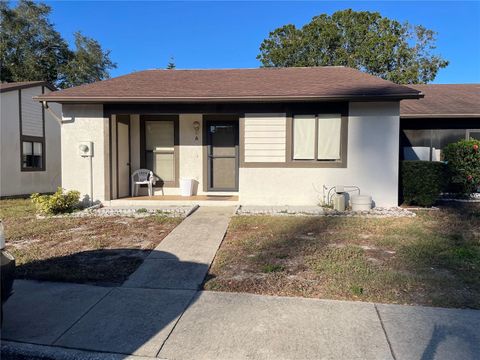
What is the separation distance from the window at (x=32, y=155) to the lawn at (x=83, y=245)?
7986 mm

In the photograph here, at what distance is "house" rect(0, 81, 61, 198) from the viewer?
49.4 ft

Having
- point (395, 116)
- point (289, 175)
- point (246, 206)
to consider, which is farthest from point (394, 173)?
point (246, 206)

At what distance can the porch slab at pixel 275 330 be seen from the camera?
3.14 metres

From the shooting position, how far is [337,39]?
1142 inches

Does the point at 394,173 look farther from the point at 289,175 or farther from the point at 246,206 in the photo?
the point at 246,206

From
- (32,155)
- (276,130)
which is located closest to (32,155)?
(32,155)

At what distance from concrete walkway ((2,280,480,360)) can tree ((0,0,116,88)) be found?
26529 mm

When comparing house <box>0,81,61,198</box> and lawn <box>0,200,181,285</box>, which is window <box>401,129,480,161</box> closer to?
lawn <box>0,200,181,285</box>

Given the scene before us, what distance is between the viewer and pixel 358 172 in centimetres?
955

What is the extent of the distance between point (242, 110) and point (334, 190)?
3098mm

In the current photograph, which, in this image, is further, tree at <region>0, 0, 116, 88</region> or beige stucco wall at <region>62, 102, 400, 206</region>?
tree at <region>0, 0, 116, 88</region>

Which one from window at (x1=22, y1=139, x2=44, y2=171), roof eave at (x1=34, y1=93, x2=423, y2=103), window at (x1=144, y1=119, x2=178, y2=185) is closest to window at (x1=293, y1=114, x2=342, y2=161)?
roof eave at (x1=34, y1=93, x2=423, y2=103)

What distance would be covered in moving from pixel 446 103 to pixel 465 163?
3457mm

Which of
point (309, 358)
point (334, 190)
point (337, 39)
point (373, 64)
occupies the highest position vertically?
point (337, 39)
